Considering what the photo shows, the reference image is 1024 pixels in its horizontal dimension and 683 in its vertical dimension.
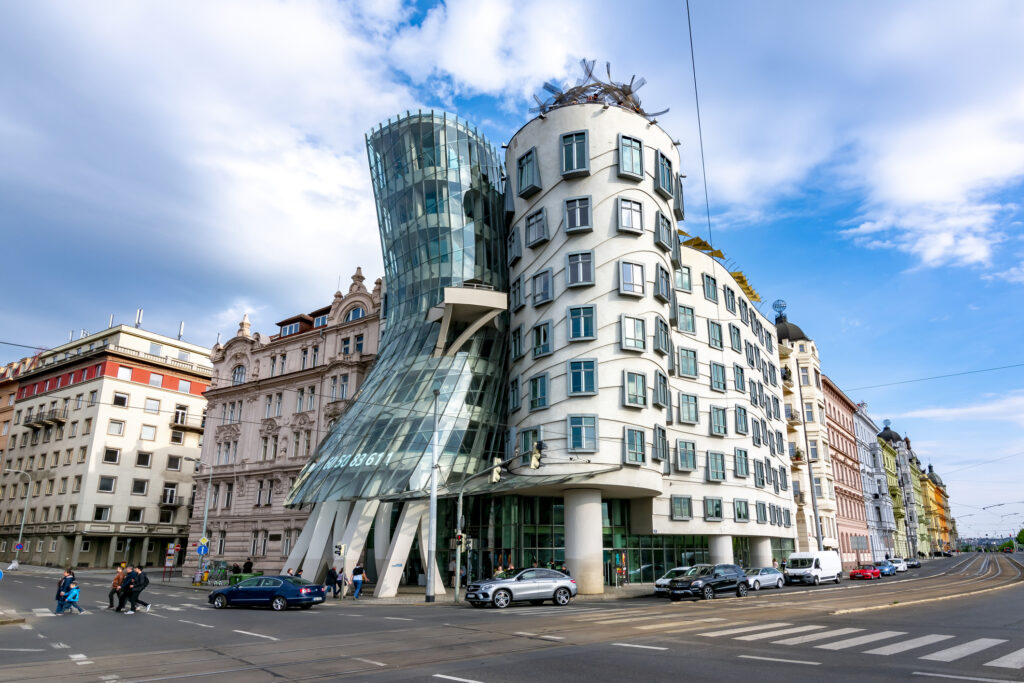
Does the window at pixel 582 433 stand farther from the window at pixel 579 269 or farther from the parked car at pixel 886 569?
the parked car at pixel 886 569

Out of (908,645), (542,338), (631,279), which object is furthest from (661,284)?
(908,645)

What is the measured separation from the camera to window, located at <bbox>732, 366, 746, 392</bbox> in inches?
1898

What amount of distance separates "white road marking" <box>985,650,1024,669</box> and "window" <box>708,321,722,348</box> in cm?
3468

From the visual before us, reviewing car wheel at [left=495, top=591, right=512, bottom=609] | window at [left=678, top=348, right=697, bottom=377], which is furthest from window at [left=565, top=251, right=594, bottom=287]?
car wheel at [left=495, top=591, right=512, bottom=609]

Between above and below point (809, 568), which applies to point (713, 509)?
above

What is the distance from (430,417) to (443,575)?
33.4 feet

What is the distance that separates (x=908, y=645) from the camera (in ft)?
46.3

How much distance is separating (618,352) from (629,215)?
8.09 m

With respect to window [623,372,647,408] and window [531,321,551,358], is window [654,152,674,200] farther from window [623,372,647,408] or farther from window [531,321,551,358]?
window [623,372,647,408]

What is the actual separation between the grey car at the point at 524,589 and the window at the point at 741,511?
2165 centimetres

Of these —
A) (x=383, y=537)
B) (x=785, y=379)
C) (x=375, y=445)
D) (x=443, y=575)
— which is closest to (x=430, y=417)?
(x=375, y=445)

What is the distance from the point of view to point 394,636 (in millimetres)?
16844

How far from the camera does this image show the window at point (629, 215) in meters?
38.1

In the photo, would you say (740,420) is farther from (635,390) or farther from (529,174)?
(529,174)
